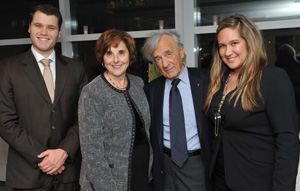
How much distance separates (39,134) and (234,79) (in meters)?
1.45

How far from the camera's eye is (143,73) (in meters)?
3.69

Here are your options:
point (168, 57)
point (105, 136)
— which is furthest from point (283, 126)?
point (105, 136)

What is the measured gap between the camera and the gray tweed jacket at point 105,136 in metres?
1.85

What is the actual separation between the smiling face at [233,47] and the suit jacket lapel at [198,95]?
37cm

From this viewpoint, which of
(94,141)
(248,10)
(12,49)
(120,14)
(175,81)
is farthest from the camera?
(12,49)

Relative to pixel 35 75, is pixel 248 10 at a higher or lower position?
higher

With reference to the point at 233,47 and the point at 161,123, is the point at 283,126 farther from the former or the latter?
the point at 161,123

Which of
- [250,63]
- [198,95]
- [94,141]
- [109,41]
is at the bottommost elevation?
[94,141]

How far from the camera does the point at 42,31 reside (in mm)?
2146

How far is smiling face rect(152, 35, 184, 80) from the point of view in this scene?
2.17m

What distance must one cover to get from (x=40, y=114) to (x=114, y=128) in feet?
2.01

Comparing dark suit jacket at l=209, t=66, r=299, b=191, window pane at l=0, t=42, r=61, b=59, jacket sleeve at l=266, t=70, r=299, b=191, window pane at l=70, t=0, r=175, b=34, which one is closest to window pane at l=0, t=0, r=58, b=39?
window pane at l=0, t=42, r=61, b=59

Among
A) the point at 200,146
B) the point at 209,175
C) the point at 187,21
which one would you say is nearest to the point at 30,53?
the point at 200,146

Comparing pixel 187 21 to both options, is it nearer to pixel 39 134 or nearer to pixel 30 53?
pixel 30 53
